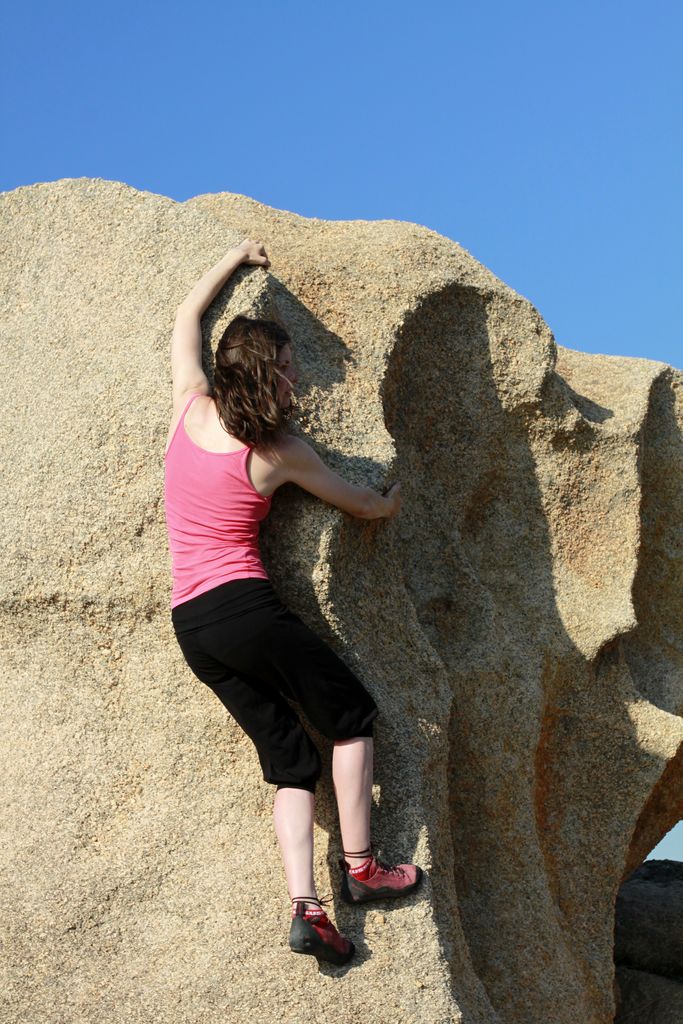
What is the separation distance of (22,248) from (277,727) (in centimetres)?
203

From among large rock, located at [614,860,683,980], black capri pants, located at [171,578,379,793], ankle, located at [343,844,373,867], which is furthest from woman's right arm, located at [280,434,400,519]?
large rock, located at [614,860,683,980]

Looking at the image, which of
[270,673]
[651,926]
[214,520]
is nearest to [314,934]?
[270,673]

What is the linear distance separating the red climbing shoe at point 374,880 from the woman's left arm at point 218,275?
168 cm

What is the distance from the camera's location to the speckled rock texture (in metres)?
3.54

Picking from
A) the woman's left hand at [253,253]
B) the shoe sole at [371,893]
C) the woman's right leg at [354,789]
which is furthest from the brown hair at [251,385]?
the shoe sole at [371,893]

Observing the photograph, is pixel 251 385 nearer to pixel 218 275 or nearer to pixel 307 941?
pixel 218 275

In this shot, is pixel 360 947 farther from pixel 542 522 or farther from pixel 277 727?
pixel 542 522

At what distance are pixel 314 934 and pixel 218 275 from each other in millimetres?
1945

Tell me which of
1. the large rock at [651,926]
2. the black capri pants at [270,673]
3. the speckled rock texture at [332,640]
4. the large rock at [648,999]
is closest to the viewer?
the black capri pants at [270,673]

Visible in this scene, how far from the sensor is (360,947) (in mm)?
3395

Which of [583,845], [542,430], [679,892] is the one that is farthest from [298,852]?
[679,892]

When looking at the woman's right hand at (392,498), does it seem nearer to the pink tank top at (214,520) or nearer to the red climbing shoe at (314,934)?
the pink tank top at (214,520)

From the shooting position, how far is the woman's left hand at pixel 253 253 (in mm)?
3826

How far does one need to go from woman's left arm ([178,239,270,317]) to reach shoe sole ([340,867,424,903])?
68.5 inches
